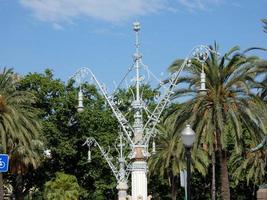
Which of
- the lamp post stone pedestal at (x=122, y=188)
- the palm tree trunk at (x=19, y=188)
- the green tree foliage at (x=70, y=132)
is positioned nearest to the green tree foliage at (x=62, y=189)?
the palm tree trunk at (x=19, y=188)

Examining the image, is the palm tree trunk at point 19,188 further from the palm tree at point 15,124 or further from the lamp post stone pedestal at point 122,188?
the lamp post stone pedestal at point 122,188

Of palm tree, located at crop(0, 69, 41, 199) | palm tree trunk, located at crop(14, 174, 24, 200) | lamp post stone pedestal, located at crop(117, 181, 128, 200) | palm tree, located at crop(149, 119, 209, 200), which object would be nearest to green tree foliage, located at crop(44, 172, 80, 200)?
palm tree trunk, located at crop(14, 174, 24, 200)

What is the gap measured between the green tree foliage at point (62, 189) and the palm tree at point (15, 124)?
8.19 metres

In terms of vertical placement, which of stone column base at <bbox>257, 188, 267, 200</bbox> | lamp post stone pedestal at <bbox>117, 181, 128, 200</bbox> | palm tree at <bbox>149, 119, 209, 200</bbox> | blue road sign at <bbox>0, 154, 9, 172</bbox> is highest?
palm tree at <bbox>149, 119, 209, 200</bbox>

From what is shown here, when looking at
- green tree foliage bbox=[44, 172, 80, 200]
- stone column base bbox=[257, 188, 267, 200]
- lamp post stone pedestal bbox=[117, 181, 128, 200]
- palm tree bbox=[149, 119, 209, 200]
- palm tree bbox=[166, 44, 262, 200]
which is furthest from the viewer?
green tree foliage bbox=[44, 172, 80, 200]

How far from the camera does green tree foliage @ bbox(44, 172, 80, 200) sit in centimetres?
5225

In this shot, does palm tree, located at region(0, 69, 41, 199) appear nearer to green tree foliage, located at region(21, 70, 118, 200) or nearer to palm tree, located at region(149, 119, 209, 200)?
palm tree, located at region(149, 119, 209, 200)

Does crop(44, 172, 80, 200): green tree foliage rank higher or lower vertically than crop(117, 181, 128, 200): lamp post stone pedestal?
higher

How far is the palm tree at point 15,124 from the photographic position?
130ft

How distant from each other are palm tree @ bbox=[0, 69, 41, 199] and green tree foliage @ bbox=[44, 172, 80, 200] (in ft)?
26.9

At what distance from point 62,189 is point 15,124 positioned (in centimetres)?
1496

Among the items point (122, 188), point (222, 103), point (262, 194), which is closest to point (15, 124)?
point (122, 188)

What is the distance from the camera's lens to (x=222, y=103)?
1262 inches

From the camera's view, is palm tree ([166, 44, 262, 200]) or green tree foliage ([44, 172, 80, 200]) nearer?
palm tree ([166, 44, 262, 200])
